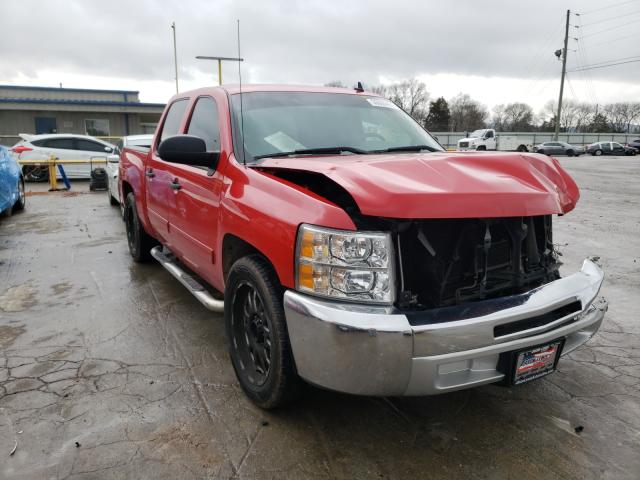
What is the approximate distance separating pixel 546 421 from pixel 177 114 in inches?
153

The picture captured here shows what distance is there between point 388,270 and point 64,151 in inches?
660

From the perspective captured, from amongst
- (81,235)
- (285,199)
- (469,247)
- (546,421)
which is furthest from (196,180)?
(81,235)

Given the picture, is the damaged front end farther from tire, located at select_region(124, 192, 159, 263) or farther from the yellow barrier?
the yellow barrier

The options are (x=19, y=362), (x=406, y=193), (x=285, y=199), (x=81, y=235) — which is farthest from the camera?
(x=81, y=235)

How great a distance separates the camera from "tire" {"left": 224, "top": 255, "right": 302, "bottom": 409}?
2.47 m

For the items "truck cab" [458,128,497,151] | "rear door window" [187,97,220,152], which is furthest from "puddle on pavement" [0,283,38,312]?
"truck cab" [458,128,497,151]

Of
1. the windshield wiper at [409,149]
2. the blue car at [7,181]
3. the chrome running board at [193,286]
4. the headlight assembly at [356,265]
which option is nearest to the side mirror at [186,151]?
the chrome running board at [193,286]

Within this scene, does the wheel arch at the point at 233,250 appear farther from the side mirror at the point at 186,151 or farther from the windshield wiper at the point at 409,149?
the windshield wiper at the point at 409,149

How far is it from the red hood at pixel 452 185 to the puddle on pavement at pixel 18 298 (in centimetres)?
333

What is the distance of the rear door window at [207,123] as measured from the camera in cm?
359

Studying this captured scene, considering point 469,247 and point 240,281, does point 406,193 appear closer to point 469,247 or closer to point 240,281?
point 469,247

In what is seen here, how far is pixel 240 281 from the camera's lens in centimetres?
282

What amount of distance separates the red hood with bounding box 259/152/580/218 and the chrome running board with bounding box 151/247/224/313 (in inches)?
42.4

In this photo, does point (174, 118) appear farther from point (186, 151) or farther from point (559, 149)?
point (559, 149)
